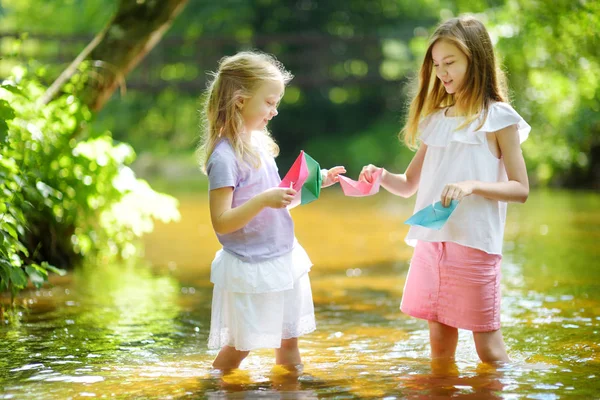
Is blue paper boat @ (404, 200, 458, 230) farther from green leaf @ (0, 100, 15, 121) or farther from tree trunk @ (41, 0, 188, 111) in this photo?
tree trunk @ (41, 0, 188, 111)

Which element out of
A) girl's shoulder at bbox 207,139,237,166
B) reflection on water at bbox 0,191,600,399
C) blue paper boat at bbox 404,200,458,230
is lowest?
reflection on water at bbox 0,191,600,399

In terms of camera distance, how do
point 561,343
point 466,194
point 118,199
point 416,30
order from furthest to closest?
1. point 416,30
2. point 118,199
3. point 561,343
4. point 466,194

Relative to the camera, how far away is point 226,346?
12.1ft

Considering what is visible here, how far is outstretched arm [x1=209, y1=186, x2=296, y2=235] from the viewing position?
3266mm

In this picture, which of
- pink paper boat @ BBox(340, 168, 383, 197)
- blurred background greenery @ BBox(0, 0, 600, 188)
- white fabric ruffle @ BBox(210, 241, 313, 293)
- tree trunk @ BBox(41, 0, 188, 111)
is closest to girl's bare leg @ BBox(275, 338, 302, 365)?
white fabric ruffle @ BBox(210, 241, 313, 293)

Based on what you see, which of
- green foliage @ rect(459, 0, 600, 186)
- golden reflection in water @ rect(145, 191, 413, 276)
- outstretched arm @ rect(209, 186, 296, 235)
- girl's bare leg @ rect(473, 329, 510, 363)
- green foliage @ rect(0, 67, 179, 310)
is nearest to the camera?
outstretched arm @ rect(209, 186, 296, 235)

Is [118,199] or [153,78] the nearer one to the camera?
[118,199]

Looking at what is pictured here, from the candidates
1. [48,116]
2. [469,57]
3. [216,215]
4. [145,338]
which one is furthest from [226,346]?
[48,116]

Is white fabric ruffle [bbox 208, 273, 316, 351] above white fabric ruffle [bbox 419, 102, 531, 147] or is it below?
below

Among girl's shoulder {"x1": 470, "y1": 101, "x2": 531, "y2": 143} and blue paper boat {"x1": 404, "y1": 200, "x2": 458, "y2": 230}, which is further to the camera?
girl's shoulder {"x1": 470, "y1": 101, "x2": 531, "y2": 143}

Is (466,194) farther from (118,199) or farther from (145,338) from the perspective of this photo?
(118,199)

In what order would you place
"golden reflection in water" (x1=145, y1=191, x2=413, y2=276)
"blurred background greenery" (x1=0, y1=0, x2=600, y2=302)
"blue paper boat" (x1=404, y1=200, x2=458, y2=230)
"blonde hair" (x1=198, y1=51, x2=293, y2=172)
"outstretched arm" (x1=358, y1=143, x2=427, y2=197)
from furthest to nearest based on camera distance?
1. "golden reflection in water" (x1=145, y1=191, x2=413, y2=276)
2. "blurred background greenery" (x1=0, y1=0, x2=600, y2=302)
3. "outstretched arm" (x1=358, y1=143, x2=427, y2=197)
4. "blonde hair" (x1=198, y1=51, x2=293, y2=172)
5. "blue paper boat" (x1=404, y1=200, x2=458, y2=230)

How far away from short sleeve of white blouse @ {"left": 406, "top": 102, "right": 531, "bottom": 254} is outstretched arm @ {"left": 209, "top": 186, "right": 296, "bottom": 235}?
0.73 meters

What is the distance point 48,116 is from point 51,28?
24.7 meters
